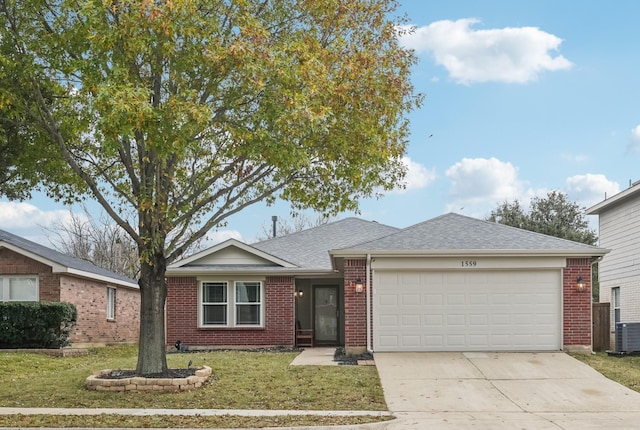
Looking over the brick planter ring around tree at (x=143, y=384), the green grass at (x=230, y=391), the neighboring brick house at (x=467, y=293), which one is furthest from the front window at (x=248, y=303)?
the brick planter ring around tree at (x=143, y=384)

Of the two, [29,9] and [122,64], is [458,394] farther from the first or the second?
[29,9]

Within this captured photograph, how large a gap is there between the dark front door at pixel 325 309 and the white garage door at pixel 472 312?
5.76 meters

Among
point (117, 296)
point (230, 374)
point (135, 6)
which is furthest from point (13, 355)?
point (135, 6)

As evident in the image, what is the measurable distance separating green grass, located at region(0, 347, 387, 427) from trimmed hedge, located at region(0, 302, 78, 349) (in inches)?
171

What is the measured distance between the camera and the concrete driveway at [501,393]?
12.4 metres

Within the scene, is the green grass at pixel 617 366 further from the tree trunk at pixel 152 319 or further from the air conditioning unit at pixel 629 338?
the tree trunk at pixel 152 319

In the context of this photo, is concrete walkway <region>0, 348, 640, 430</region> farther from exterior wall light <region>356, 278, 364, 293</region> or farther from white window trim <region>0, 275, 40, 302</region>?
white window trim <region>0, 275, 40, 302</region>

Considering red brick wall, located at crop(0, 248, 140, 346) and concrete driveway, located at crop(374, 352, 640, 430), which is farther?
red brick wall, located at crop(0, 248, 140, 346)

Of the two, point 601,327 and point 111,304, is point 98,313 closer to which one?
point 111,304

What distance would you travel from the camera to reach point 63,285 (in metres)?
26.1

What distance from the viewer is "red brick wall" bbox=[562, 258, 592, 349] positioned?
20.2 meters

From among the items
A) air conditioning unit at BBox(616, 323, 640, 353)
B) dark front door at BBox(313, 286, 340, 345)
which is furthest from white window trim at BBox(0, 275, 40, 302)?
air conditioning unit at BBox(616, 323, 640, 353)

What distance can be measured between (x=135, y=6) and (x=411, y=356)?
35.4 feet

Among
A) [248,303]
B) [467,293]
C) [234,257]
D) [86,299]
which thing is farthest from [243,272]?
[467,293]
